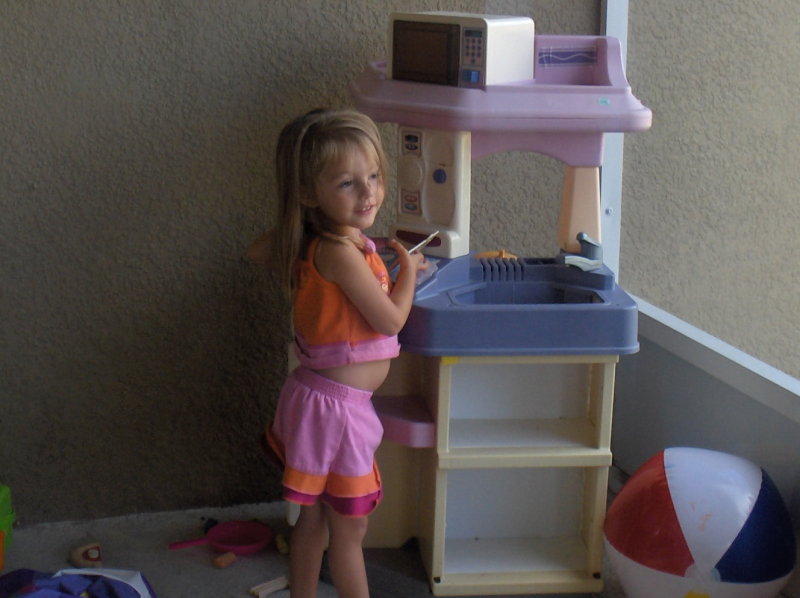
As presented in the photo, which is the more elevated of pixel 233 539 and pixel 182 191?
pixel 182 191

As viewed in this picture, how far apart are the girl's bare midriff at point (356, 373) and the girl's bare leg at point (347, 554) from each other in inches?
8.2

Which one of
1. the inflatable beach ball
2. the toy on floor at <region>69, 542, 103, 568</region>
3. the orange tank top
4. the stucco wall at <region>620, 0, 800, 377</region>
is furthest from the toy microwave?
the toy on floor at <region>69, 542, 103, 568</region>

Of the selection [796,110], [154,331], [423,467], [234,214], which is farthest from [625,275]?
[154,331]

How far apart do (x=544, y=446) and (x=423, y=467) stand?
25cm

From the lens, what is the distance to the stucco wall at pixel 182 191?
1.77m

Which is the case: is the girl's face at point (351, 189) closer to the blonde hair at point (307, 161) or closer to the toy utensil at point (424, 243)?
the blonde hair at point (307, 161)

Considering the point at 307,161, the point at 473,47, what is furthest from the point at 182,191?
the point at 473,47

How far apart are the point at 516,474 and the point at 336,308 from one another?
510 mm

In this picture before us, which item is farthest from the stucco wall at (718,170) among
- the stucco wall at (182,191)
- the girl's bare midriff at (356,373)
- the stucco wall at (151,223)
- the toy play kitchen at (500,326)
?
the girl's bare midriff at (356,373)

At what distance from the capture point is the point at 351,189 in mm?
1452

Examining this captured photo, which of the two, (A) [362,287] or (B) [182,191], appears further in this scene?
(B) [182,191]

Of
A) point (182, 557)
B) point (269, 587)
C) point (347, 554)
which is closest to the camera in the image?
point (347, 554)

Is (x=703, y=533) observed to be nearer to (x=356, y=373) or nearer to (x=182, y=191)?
(x=356, y=373)

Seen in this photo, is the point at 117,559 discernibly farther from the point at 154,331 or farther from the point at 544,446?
the point at 544,446
